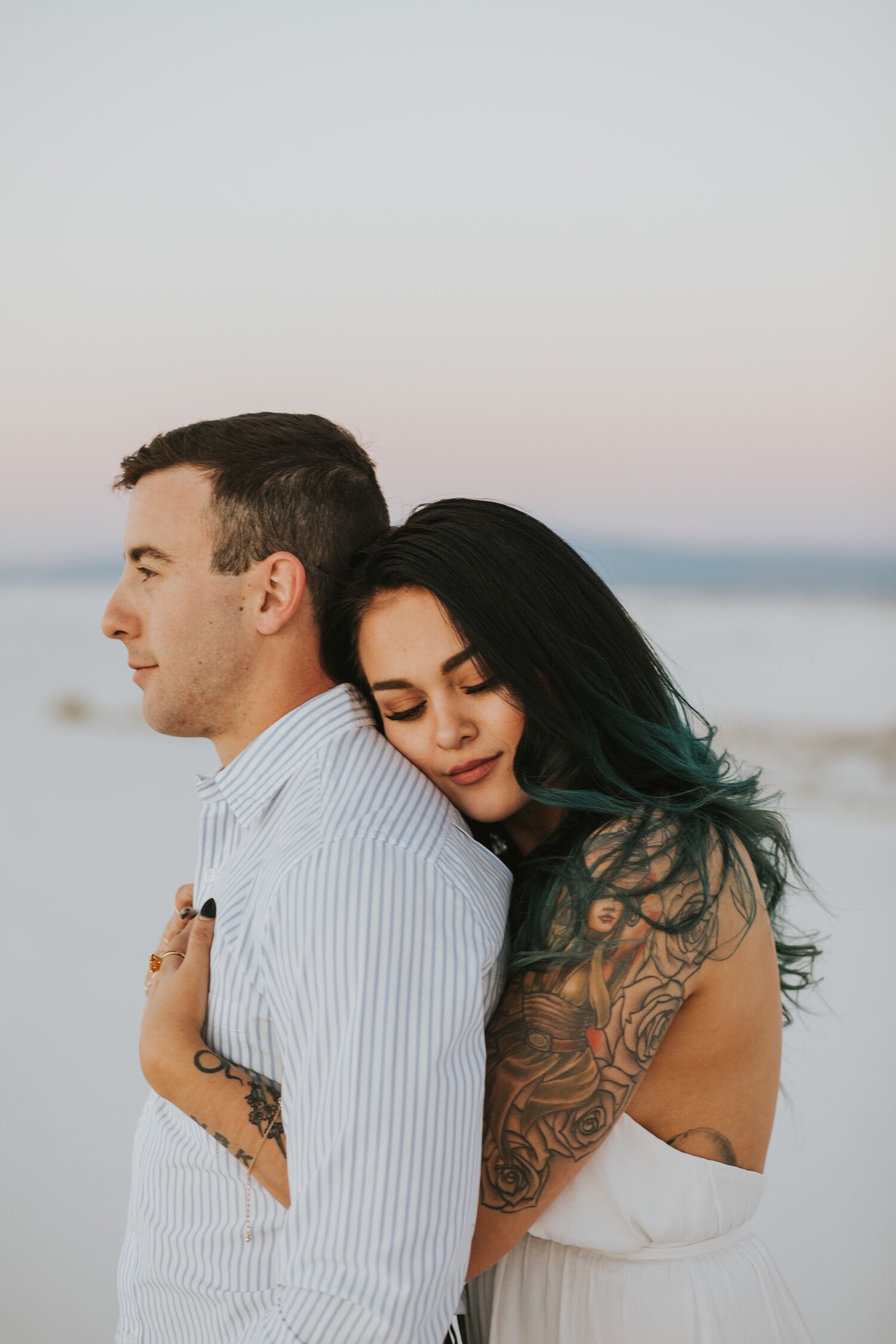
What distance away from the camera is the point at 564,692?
1517 millimetres

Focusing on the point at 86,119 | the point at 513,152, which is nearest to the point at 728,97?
the point at 513,152

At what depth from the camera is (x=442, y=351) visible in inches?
228

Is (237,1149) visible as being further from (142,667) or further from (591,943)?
(142,667)

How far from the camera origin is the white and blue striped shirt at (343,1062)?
3.48 ft

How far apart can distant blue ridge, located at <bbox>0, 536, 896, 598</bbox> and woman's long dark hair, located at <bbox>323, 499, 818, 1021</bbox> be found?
15.1 feet

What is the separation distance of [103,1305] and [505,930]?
3.30m

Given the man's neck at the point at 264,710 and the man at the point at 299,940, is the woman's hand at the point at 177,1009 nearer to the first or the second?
the man at the point at 299,940

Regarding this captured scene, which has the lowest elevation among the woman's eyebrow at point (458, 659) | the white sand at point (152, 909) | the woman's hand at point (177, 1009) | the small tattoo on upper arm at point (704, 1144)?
the white sand at point (152, 909)

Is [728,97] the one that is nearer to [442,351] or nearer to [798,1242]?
[442,351]

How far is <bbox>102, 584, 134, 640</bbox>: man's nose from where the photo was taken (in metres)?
1.65

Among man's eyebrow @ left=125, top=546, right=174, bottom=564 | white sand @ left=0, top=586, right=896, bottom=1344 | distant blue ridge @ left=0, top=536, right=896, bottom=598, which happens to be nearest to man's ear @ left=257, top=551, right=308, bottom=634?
man's eyebrow @ left=125, top=546, right=174, bottom=564

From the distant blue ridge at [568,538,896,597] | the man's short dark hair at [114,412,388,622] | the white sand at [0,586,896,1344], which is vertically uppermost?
the man's short dark hair at [114,412,388,622]

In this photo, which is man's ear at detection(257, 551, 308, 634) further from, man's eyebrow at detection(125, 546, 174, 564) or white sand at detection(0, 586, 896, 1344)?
white sand at detection(0, 586, 896, 1344)

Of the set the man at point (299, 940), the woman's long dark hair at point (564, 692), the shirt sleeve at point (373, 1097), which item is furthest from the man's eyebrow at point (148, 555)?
the shirt sleeve at point (373, 1097)
